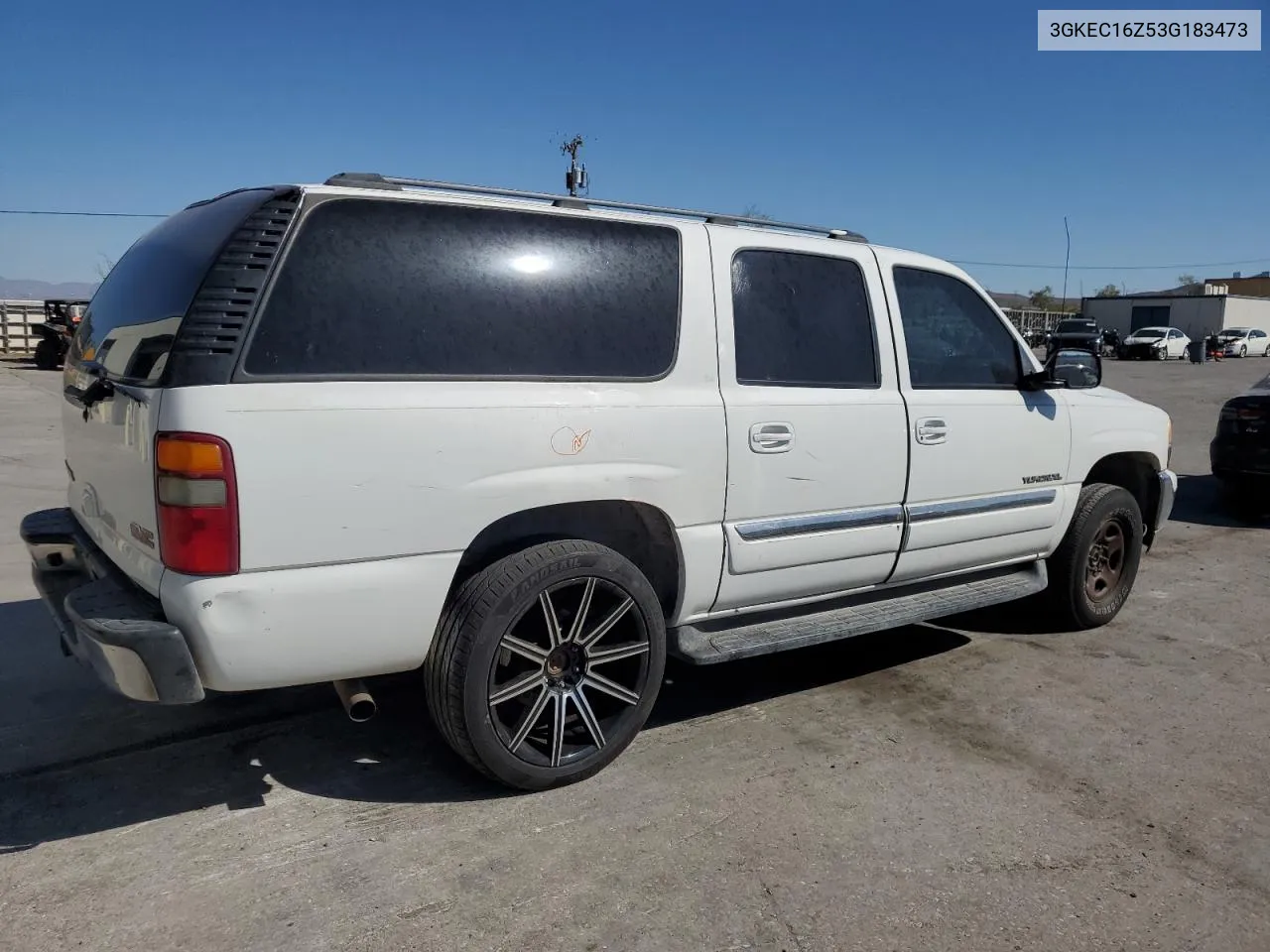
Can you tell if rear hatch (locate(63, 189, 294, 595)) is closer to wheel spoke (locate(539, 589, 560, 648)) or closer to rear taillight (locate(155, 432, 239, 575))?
rear taillight (locate(155, 432, 239, 575))

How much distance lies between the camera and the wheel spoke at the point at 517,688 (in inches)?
129

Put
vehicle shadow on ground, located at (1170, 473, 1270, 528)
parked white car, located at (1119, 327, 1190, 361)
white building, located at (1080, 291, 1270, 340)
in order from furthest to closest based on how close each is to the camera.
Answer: white building, located at (1080, 291, 1270, 340) < parked white car, located at (1119, 327, 1190, 361) < vehicle shadow on ground, located at (1170, 473, 1270, 528)

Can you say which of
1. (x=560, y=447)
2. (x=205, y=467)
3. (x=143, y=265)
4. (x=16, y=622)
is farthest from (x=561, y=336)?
(x=16, y=622)

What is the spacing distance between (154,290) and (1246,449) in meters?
8.94

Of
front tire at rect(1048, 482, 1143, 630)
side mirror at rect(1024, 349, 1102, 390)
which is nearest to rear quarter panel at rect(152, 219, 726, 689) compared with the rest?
side mirror at rect(1024, 349, 1102, 390)

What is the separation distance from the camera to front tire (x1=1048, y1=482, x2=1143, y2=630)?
5.30 m

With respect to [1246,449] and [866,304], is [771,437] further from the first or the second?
[1246,449]

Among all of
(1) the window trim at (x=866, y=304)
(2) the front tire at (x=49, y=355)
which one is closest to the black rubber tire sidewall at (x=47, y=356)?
(2) the front tire at (x=49, y=355)

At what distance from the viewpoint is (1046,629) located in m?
5.59

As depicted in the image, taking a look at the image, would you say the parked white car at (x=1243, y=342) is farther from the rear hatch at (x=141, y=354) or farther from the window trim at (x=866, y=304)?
the rear hatch at (x=141, y=354)

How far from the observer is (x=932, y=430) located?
4.41 metres

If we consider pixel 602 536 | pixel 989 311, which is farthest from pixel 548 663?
pixel 989 311

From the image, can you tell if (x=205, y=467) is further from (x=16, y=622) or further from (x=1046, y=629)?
(x=1046, y=629)

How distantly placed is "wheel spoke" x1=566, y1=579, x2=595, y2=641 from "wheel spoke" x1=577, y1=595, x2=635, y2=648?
0.05m
